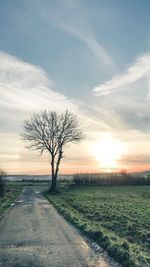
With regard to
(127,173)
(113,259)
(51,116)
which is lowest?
(113,259)

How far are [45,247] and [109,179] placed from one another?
65.4 metres

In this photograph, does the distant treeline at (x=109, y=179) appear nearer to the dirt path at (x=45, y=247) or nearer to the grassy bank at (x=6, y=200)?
the grassy bank at (x=6, y=200)

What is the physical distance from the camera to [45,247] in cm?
1335

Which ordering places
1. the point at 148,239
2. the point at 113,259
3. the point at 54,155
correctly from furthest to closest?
the point at 54,155 < the point at 148,239 < the point at 113,259

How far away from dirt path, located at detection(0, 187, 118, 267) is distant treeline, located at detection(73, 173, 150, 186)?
54406 millimetres

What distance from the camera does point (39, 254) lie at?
1225cm

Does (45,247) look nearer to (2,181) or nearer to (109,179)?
(2,181)

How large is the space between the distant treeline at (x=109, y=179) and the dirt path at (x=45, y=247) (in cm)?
5441

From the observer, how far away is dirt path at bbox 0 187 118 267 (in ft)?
36.4

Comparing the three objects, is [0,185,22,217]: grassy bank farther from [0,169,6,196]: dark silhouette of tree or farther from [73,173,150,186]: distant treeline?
[73,173,150,186]: distant treeline

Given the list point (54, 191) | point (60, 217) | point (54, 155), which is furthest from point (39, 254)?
point (54, 155)

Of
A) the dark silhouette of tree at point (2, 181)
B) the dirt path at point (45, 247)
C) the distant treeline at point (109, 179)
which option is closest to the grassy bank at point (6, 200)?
the dark silhouette of tree at point (2, 181)

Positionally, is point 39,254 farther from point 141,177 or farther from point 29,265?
point 141,177

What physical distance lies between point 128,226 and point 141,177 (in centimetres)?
6333
